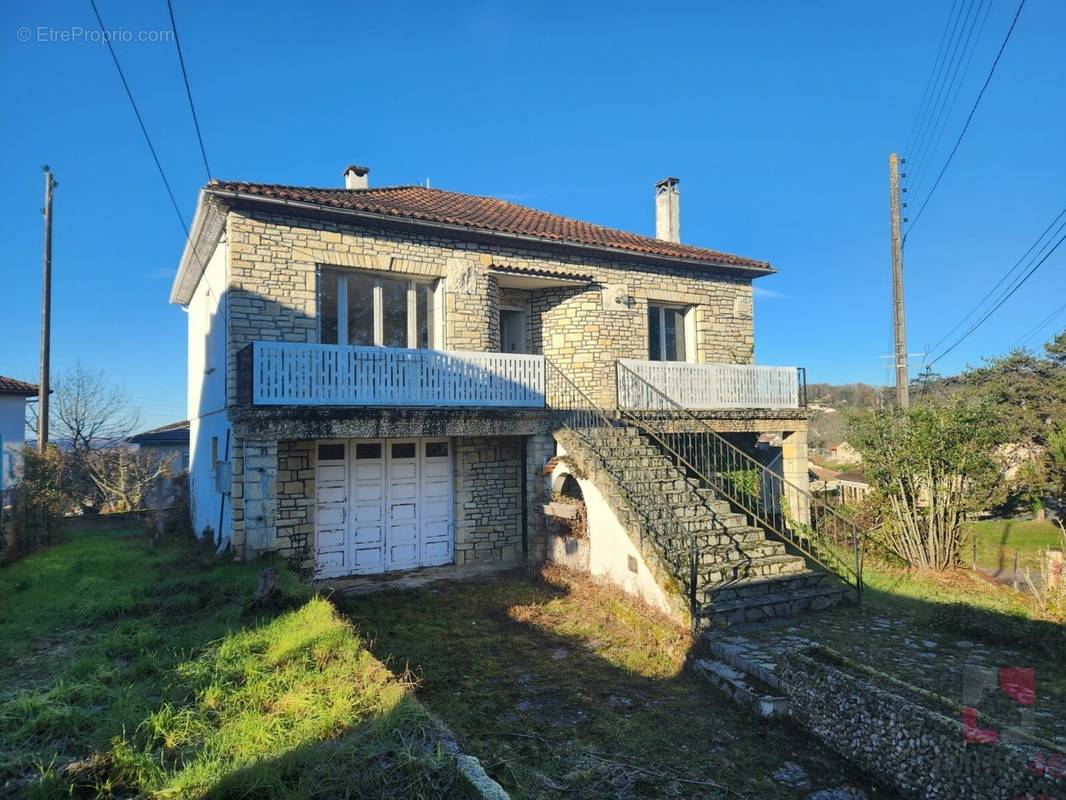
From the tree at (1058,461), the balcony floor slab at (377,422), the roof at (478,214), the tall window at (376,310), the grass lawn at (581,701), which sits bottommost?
the grass lawn at (581,701)

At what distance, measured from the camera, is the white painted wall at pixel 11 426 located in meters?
15.0

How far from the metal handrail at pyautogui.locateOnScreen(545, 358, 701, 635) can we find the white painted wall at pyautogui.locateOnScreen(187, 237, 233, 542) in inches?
217

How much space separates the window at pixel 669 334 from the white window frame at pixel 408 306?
504cm

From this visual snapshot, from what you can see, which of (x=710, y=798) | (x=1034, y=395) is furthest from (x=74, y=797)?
(x=1034, y=395)

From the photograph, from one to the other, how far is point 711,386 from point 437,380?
594 centimetres

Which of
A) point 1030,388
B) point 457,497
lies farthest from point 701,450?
point 1030,388

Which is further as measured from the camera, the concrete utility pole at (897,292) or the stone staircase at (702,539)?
the concrete utility pole at (897,292)

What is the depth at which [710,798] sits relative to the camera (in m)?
3.87

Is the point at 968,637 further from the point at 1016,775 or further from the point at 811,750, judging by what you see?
the point at 1016,775

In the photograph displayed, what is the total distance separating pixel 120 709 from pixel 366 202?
8383 millimetres

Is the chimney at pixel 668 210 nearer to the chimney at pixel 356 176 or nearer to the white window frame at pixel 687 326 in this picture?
the white window frame at pixel 687 326

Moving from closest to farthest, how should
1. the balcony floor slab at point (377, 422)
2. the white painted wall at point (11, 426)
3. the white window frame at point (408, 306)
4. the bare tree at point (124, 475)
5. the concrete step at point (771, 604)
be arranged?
Answer: the concrete step at point (771, 604) → the balcony floor slab at point (377, 422) → the white window frame at point (408, 306) → the white painted wall at point (11, 426) → the bare tree at point (124, 475)

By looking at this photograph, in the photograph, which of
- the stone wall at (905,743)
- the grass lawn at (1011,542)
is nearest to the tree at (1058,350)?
the grass lawn at (1011,542)

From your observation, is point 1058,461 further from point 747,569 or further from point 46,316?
point 46,316
